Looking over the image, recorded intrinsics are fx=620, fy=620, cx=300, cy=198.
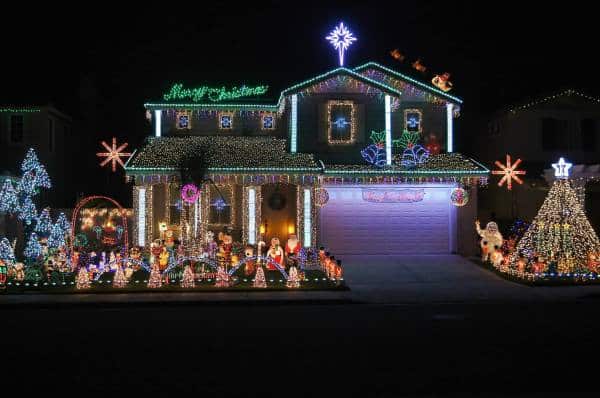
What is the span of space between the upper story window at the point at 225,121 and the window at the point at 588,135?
50.8ft

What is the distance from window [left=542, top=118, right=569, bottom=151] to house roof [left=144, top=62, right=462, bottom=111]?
601 cm

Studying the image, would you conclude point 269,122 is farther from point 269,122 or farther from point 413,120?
point 413,120

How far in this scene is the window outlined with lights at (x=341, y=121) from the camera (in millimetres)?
23094

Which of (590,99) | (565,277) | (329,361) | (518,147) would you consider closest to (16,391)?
(329,361)

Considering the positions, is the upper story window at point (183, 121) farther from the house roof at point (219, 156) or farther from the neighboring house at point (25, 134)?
the neighboring house at point (25, 134)

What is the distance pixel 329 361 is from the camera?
8.59m

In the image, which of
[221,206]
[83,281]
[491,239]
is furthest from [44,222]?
[491,239]

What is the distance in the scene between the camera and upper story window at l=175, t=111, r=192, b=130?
25.2 metres

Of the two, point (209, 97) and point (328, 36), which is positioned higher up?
point (328, 36)

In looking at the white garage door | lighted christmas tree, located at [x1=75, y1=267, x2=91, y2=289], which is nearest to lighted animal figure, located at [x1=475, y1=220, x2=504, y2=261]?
the white garage door

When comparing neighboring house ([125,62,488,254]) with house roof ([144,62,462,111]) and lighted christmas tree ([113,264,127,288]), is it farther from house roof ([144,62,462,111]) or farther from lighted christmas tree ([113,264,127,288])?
lighted christmas tree ([113,264,127,288])

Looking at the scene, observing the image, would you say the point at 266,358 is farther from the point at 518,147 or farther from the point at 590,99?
the point at 590,99

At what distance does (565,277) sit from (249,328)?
34.8 ft

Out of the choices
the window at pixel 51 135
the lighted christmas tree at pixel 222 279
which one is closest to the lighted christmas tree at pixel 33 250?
the lighted christmas tree at pixel 222 279
